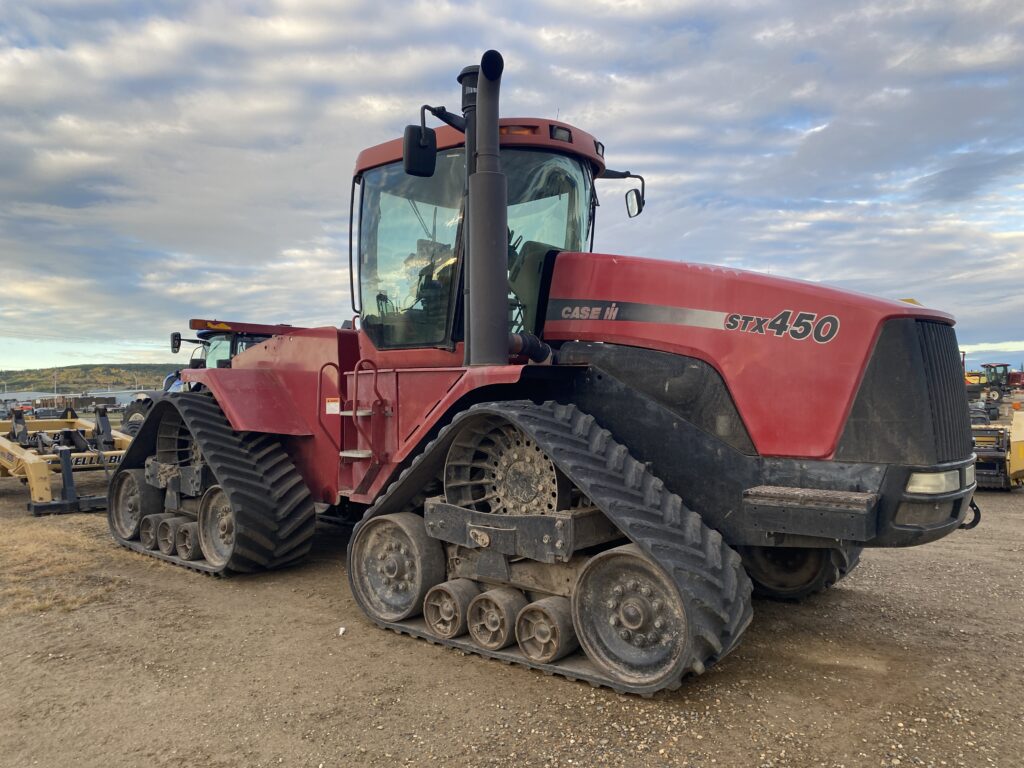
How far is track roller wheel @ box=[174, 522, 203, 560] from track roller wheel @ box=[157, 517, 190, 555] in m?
0.04

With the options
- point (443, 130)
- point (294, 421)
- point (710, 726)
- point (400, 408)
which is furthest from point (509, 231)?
point (710, 726)

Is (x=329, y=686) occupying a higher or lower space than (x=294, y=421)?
lower

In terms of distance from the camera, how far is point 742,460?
159 inches

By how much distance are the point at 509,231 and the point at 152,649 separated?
345 centimetres

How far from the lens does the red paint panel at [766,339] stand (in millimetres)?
3799

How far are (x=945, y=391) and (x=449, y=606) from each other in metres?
2.97

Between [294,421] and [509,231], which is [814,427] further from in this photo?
[294,421]

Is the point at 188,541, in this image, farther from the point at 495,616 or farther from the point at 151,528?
the point at 495,616

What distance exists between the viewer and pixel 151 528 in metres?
7.17

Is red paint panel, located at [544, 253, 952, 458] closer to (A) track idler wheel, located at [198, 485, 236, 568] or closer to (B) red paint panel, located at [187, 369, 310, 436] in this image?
(B) red paint panel, located at [187, 369, 310, 436]

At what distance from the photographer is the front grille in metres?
3.76

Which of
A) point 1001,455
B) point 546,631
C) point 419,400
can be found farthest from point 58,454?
point 1001,455

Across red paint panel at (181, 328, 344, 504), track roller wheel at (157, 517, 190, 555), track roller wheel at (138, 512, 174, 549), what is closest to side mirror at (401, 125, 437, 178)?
red paint panel at (181, 328, 344, 504)

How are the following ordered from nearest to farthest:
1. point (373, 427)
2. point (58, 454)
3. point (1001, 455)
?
point (373, 427) < point (58, 454) < point (1001, 455)
